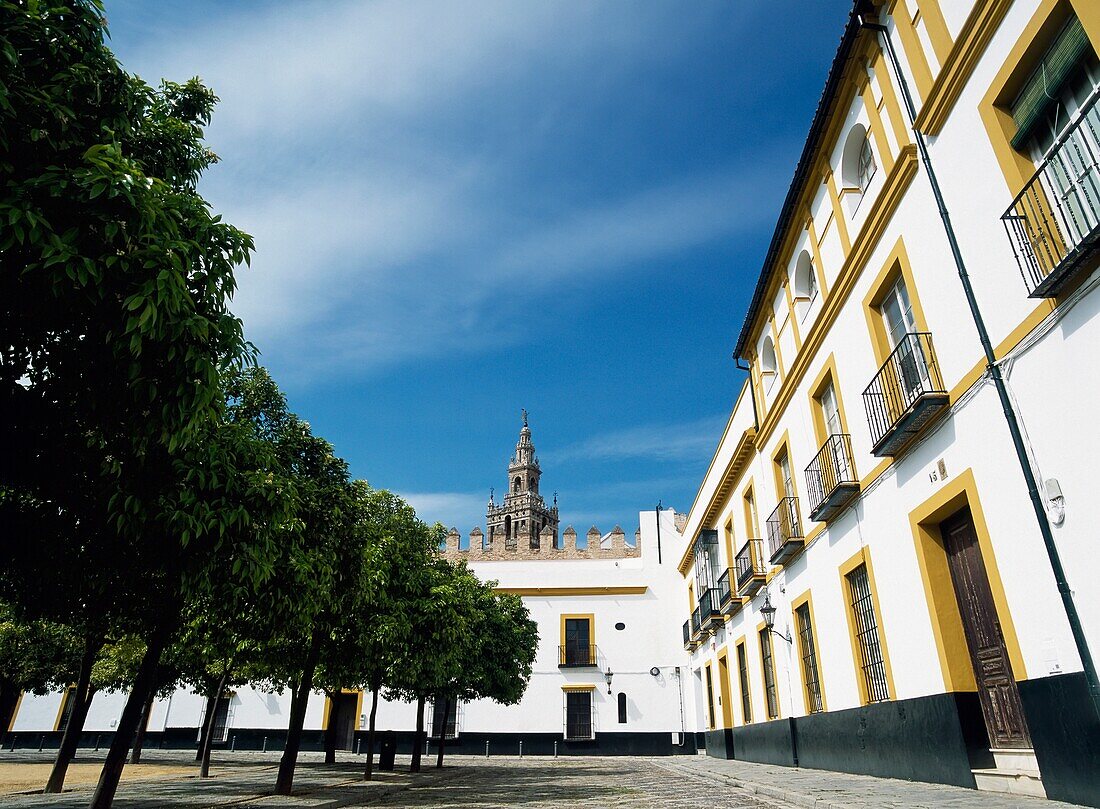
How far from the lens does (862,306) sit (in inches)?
386

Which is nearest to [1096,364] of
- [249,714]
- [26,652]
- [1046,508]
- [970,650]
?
[1046,508]

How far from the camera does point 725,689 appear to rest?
20.4 meters

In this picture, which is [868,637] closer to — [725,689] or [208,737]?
[725,689]

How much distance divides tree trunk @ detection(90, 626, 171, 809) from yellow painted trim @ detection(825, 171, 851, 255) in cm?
1027

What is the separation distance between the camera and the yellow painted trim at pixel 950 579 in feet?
21.7

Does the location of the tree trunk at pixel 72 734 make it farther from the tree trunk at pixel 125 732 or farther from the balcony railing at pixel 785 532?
the balcony railing at pixel 785 532

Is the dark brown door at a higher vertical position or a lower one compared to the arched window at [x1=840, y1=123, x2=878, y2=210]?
lower

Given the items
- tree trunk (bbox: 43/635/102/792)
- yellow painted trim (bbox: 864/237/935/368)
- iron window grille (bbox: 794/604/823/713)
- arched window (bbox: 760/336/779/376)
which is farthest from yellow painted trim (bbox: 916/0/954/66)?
tree trunk (bbox: 43/635/102/792)

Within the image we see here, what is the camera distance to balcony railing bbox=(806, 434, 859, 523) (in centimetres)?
1026

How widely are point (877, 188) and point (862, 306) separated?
1594mm

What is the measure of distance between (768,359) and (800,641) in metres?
6.10

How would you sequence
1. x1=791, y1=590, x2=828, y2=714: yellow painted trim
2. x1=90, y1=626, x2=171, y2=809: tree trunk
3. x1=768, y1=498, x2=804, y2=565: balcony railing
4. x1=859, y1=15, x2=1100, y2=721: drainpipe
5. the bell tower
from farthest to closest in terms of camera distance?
the bell tower
x1=768, y1=498, x2=804, y2=565: balcony railing
x1=791, y1=590, x2=828, y2=714: yellow painted trim
x1=90, y1=626, x2=171, y2=809: tree trunk
x1=859, y1=15, x2=1100, y2=721: drainpipe

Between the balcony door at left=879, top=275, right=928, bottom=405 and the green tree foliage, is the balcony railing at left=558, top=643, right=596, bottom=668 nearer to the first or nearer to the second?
the green tree foliage

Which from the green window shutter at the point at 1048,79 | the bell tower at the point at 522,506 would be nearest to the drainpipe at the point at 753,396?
the green window shutter at the point at 1048,79
